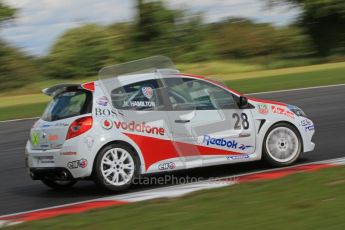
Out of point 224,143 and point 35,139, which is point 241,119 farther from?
point 35,139

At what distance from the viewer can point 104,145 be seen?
343 inches

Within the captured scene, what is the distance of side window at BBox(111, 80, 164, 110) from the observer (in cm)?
901

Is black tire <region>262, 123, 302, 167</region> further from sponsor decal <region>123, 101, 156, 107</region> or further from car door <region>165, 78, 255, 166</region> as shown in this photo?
sponsor decal <region>123, 101, 156, 107</region>

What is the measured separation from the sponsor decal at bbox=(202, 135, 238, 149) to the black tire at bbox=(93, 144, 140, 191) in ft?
3.50

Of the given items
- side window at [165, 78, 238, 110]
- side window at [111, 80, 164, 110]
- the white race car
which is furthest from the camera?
side window at [165, 78, 238, 110]

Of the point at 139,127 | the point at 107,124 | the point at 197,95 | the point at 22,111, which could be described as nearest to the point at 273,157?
the point at 197,95

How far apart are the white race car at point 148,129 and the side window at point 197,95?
0.01m

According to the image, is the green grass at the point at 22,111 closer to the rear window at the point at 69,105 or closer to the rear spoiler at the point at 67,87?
the rear spoiler at the point at 67,87

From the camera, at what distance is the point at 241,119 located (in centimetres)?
956

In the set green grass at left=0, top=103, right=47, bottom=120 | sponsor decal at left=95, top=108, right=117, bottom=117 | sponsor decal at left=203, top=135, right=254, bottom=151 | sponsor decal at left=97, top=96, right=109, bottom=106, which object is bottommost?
sponsor decal at left=203, top=135, right=254, bottom=151

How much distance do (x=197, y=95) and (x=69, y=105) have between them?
5.97 feet

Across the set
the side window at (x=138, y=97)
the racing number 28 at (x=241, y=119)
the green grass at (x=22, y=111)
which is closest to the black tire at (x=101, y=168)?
Result: the side window at (x=138, y=97)

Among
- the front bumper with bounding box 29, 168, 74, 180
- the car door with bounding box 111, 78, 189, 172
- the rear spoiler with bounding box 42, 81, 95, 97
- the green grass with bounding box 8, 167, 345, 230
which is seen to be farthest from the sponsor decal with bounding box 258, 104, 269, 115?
the front bumper with bounding box 29, 168, 74, 180

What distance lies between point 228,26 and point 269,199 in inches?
1430
